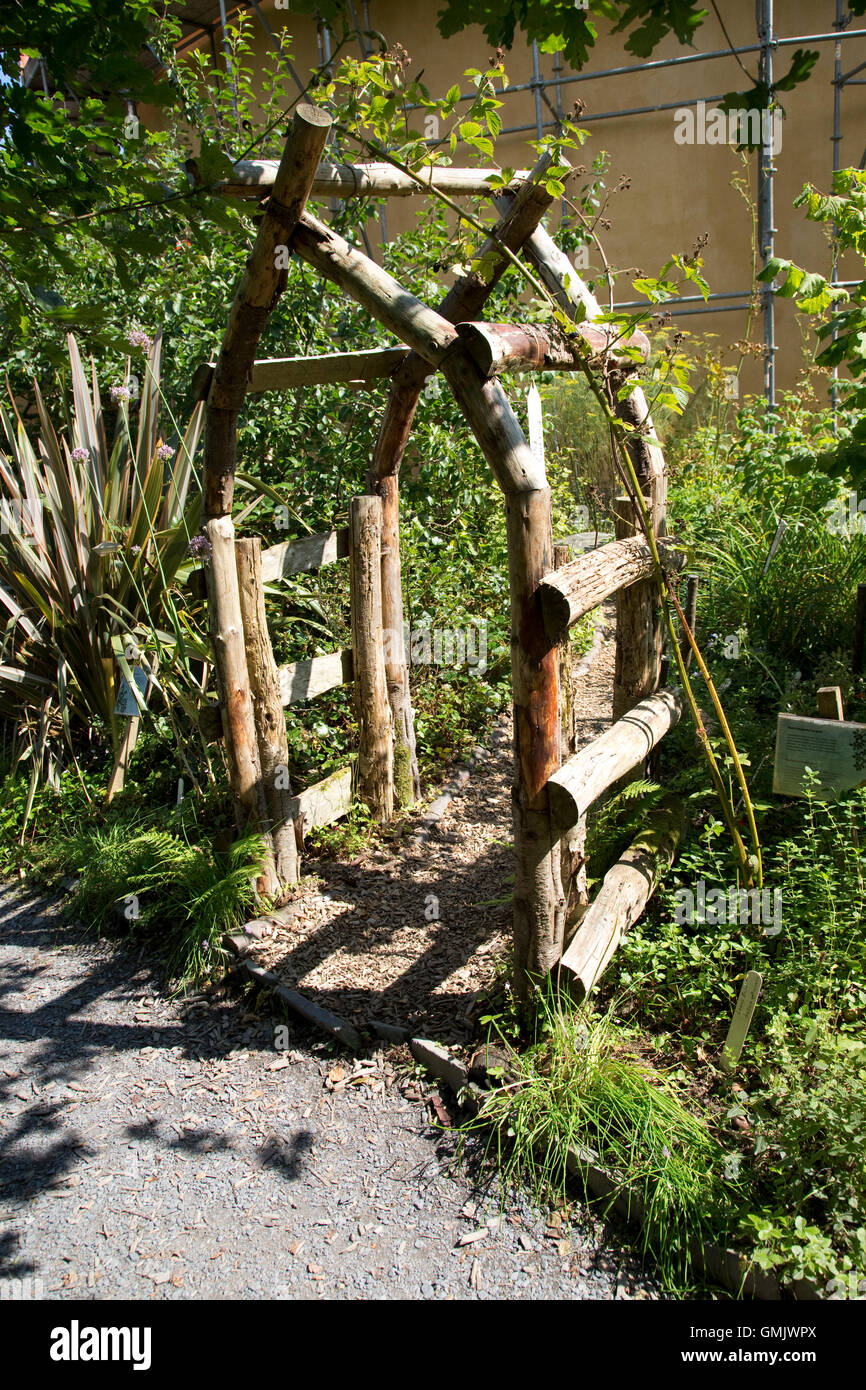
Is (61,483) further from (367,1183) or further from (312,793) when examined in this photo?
(367,1183)

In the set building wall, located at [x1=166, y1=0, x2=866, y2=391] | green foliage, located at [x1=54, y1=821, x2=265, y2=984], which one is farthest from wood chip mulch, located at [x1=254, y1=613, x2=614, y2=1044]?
building wall, located at [x1=166, y1=0, x2=866, y2=391]

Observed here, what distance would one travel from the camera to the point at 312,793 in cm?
429

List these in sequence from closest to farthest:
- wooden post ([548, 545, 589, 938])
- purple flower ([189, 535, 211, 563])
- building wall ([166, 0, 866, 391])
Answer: wooden post ([548, 545, 589, 938]) < purple flower ([189, 535, 211, 563]) < building wall ([166, 0, 866, 391])

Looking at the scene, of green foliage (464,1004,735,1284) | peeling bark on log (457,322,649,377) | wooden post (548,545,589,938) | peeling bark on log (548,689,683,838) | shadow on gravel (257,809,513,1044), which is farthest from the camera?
shadow on gravel (257,809,513,1044)

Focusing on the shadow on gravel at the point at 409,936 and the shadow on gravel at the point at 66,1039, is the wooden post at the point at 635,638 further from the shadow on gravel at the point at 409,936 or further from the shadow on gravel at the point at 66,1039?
the shadow on gravel at the point at 66,1039

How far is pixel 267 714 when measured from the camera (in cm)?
392

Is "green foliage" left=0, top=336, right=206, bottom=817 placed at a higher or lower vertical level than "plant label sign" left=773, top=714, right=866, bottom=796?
higher

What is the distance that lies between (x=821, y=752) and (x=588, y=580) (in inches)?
34.8

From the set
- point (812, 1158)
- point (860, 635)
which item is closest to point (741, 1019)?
point (812, 1158)

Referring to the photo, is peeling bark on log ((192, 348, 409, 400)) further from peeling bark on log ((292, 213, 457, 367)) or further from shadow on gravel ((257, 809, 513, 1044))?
shadow on gravel ((257, 809, 513, 1044))

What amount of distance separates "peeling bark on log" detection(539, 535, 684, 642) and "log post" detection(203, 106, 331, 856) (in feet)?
4.89

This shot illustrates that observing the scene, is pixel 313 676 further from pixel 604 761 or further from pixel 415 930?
pixel 604 761

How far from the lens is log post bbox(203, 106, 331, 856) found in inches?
125
